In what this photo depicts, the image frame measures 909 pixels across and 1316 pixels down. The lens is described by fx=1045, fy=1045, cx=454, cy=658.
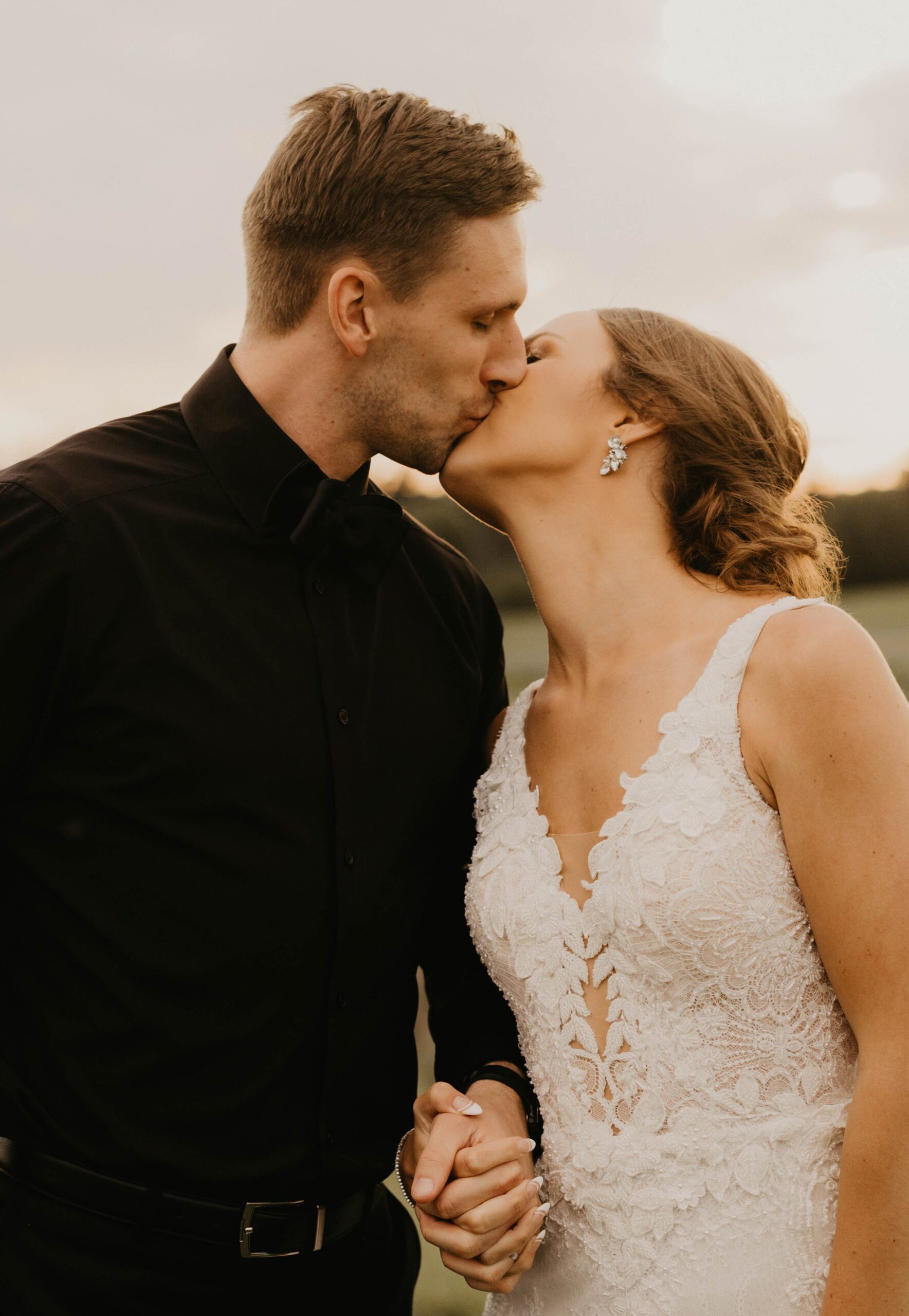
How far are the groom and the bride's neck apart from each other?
312 millimetres

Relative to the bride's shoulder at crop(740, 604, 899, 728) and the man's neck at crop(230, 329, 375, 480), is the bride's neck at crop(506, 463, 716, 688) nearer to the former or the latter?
the bride's shoulder at crop(740, 604, 899, 728)

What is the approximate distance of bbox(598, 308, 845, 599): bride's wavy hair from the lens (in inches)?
87.5

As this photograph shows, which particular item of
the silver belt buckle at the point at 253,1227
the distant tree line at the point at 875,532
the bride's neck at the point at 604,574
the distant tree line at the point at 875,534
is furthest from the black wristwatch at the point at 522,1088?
the distant tree line at the point at 875,534

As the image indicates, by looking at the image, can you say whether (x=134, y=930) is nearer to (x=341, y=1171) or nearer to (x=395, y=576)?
(x=341, y=1171)

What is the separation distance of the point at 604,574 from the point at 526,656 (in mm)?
11622

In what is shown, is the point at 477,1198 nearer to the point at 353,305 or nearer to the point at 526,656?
the point at 353,305

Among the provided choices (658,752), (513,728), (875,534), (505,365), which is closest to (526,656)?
(875,534)

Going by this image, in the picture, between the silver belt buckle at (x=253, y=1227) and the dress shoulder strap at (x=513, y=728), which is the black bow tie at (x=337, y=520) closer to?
the dress shoulder strap at (x=513, y=728)

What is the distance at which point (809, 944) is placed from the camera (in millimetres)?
1855

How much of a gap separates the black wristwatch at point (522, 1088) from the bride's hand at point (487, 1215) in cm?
24

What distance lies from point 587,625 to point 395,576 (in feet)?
1.56

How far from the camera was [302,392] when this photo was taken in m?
2.26

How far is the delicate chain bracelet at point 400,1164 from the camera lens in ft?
6.44

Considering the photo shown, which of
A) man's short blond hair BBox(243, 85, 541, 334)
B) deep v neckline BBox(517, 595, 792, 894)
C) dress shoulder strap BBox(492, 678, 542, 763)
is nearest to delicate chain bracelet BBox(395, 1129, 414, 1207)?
deep v neckline BBox(517, 595, 792, 894)
